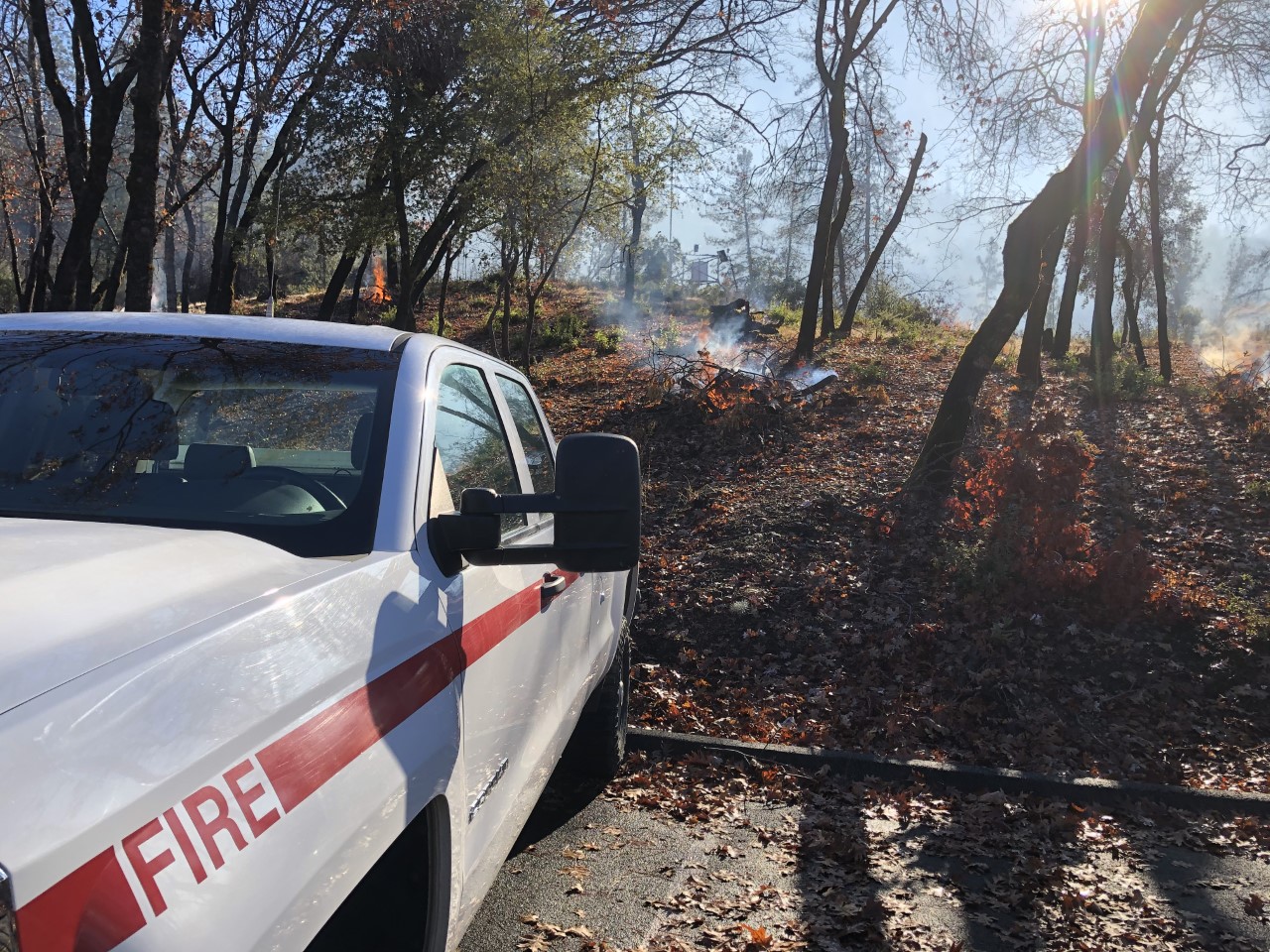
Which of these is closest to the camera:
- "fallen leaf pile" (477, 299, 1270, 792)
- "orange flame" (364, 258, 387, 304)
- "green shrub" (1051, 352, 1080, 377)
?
"fallen leaf pile" (477, 299, 1270, 792)

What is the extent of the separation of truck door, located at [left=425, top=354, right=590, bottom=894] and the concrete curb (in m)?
2.28

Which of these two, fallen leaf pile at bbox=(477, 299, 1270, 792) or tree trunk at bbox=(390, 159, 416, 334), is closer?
fallen leaf pile at bbox=(477, 299, 1270, 792)

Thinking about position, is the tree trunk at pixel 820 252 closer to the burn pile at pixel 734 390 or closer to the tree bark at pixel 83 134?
the burn pile at pixel 734 390

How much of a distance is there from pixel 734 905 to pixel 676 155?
15.6m

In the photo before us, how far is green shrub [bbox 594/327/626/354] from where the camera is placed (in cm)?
2016

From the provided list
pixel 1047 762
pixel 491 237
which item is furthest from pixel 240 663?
pixel 491 237

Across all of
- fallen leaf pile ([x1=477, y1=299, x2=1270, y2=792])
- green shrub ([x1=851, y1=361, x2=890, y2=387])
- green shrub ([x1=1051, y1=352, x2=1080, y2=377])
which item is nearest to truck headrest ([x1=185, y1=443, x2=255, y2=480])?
fallen leaf pile ([x1=477, y1=299, x2=1270, y2=792])

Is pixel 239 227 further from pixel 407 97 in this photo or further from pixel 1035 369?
pixel 1035 369

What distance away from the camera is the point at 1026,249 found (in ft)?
34.7

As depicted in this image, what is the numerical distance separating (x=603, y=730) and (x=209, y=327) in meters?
2.67

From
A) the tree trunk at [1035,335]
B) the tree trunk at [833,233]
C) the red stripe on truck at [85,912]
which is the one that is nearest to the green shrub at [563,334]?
the tree trunk at [833,233]

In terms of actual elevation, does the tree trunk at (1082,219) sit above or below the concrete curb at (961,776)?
above

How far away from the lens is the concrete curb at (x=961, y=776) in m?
5.21

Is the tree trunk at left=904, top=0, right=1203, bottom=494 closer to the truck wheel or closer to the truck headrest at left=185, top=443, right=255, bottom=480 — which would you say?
the truck wheel
